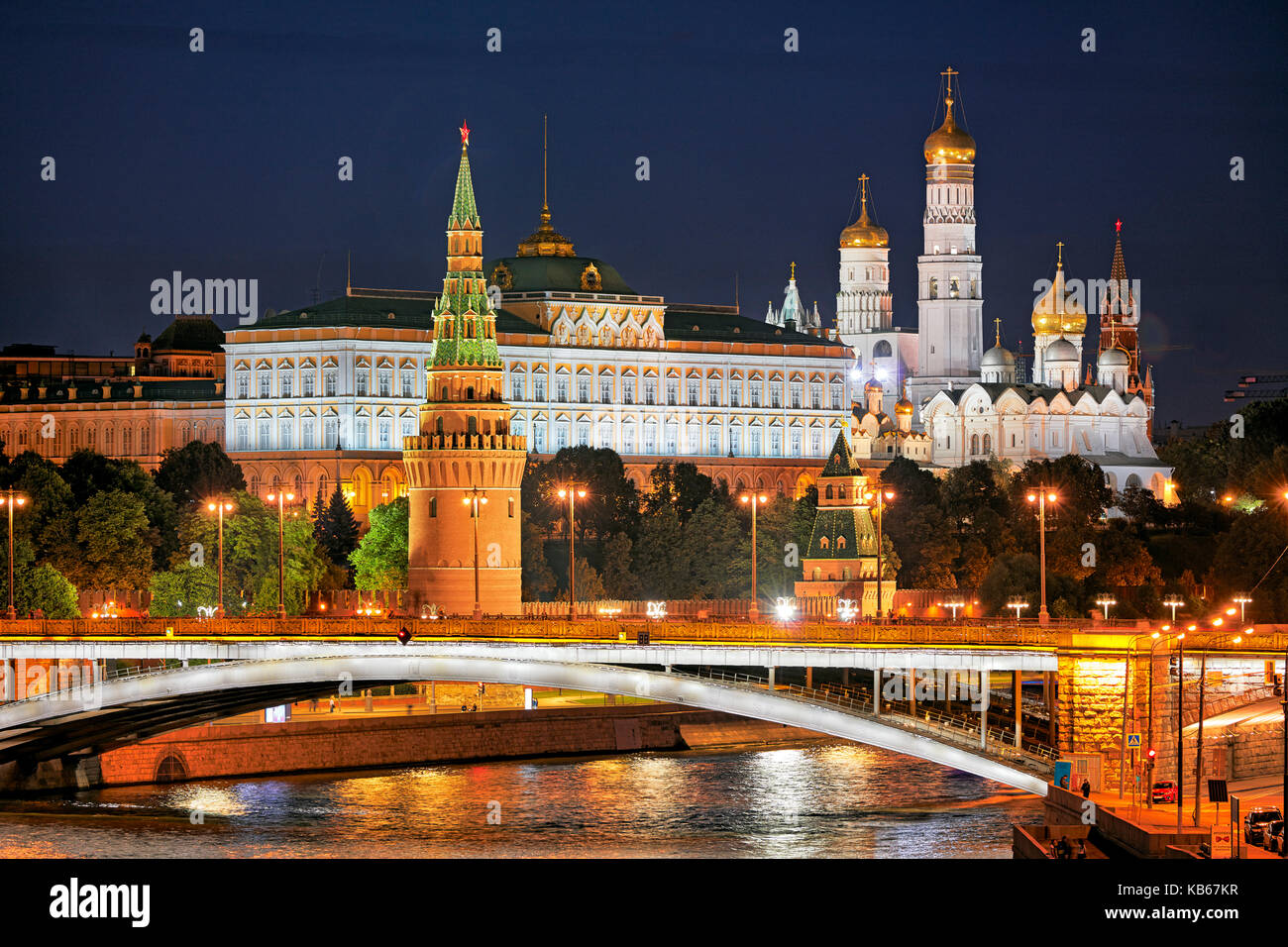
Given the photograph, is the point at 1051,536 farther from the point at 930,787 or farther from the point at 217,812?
the point at 217,812

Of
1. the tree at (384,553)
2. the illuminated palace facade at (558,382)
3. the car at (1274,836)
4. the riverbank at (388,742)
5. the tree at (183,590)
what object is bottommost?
the riverbank at (388,742)

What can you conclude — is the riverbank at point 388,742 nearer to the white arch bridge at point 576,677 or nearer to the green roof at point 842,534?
the white arch bridge at point 576,677

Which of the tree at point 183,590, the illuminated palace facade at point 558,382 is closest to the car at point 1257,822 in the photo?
the tree at point 183,590

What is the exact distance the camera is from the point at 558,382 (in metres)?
184

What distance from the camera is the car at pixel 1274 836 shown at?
61.7 meters

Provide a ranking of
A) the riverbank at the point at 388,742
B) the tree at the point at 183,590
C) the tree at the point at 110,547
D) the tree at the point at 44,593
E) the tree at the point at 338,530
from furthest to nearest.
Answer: the tree at the point at 338,530 < the tree at the point at 110,547 < the tree at the point at 183,590 < the tree at the point at 44,593 < the riverbank at the point at 388,742

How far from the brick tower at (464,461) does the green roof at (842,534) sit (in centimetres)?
1456

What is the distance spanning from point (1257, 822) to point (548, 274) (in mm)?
124195

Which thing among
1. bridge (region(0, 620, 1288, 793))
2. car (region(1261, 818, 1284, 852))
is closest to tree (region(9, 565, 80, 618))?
bridge (region(0, 620, 1288, 793))

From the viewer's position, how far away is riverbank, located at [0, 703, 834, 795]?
92812mm

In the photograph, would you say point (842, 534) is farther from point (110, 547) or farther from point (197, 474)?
point (197, 474)

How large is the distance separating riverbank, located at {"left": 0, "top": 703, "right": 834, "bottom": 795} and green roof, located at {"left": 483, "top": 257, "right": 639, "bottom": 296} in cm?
7857
